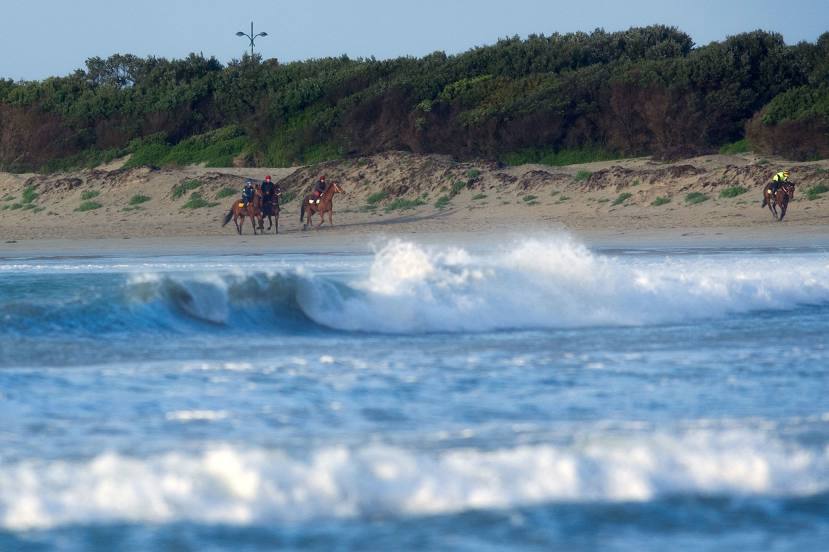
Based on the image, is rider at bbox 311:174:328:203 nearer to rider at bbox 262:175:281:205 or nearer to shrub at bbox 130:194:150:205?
rider at bbox 262:175:281:205

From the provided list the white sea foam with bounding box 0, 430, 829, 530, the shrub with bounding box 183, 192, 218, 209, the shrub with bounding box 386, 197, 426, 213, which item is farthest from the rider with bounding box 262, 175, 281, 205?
the white sea foam with bounding box 0, 430, 829, 530

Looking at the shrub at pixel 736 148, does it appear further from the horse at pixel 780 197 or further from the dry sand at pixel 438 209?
the horse at pixel 780 197

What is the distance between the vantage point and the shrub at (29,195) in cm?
3966

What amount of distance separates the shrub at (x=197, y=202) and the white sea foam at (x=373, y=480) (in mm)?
29915

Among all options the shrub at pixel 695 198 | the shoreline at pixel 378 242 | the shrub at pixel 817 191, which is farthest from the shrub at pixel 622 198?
the shrub at pixel 817 191

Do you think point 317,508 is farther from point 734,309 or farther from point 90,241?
point 90,241

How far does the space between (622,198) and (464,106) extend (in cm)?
941

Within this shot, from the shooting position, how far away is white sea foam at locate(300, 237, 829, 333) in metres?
14.3

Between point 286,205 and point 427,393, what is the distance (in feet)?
89.7

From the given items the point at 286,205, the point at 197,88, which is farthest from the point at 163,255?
the point at 197,88

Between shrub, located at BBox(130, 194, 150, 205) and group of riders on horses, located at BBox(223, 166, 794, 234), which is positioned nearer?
group of riders on horses, located at BBox(223, 166, 794, 234)

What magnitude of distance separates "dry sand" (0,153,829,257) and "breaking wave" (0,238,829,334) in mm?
10077

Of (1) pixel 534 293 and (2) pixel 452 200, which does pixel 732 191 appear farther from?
(1) pixel 534 293

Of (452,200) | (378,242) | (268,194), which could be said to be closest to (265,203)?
(268,194)
